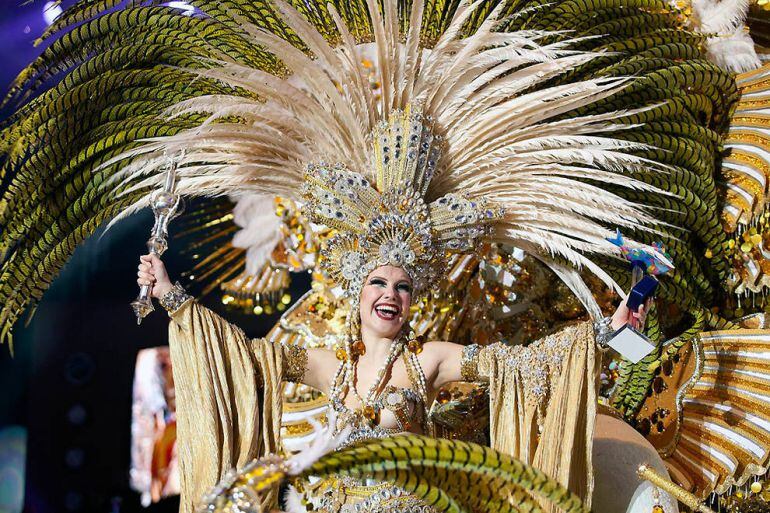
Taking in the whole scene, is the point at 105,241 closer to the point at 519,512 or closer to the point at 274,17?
the point at 274,17

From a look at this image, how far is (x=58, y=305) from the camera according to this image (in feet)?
16.6

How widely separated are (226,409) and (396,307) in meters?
0.69

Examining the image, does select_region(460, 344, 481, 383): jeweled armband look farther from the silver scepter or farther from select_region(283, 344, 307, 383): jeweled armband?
the silver scepter

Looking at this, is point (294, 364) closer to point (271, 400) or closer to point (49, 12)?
point (271, 400)

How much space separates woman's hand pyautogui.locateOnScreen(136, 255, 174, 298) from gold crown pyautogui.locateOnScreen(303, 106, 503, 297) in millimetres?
635

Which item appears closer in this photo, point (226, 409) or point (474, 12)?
point (226, 409)

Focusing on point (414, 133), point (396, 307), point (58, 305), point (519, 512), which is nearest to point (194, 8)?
point (414, 133)

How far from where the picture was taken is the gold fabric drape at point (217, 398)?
11.5 feet

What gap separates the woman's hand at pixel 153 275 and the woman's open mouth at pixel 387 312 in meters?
0.74

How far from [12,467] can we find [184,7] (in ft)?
7.90

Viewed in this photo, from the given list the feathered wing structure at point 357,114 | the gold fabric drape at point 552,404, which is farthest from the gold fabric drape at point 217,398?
the gold fabric drape at point 552,404

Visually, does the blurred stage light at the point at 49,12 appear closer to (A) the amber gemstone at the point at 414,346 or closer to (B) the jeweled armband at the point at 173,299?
(B) the jeweled armband at the point at 173,299

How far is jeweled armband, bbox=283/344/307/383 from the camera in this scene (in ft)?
12.4

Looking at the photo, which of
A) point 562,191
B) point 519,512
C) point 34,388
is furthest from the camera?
point 34,388
